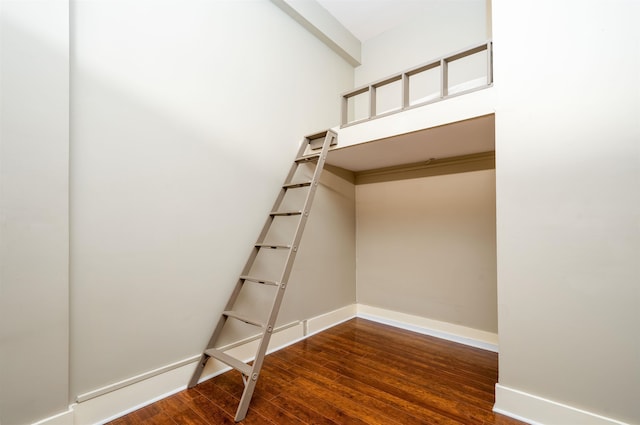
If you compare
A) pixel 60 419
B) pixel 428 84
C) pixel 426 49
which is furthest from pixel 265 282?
pixel 426 49

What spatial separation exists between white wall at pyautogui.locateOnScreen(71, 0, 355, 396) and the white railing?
2.89 ft

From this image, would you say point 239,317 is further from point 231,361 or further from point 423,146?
point 423,146

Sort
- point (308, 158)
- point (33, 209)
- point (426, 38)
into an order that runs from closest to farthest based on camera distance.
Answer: point (33, 209), point (308, 158), point (426, 38)

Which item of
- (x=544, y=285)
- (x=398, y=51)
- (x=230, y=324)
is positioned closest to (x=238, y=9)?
(x=398, y=51)

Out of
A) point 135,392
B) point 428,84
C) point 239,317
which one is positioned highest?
point 428,84

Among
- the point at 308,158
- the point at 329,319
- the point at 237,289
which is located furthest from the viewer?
the point at 329,319

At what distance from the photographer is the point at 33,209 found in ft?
4.49

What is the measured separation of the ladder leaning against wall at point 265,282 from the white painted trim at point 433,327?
153cm

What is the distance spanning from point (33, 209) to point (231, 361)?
1352 mm

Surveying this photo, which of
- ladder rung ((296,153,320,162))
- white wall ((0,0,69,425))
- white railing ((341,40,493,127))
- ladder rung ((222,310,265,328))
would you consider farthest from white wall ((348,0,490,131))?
white wall ((0,0,69,425))

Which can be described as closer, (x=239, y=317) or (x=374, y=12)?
(x=239, y=317)

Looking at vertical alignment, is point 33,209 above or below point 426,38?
below

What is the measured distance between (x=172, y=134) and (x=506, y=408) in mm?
2739

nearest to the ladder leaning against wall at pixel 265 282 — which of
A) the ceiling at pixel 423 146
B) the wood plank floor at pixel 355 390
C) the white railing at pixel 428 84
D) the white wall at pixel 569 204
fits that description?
the wood plank floor at pixel 355 390
